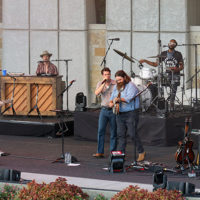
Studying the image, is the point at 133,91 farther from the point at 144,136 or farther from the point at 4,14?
the point at 4,14

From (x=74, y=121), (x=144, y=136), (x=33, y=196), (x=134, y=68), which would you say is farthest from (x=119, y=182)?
(x=134, y=68)

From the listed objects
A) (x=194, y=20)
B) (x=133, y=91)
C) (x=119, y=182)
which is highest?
(x=194, y=20)

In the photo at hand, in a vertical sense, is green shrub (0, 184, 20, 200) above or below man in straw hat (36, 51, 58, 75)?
below

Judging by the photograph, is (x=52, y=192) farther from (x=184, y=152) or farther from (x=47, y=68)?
(x=47, y=68)

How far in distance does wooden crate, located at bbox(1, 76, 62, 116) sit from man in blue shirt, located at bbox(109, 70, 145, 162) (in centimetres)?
435

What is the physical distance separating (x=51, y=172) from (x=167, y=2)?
29.6 feet

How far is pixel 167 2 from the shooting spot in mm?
19859

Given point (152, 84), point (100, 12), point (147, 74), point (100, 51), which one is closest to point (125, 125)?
point (152, 84)

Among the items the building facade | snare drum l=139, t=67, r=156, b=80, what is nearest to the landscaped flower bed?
snare drum l=139, t=67, r=156, b=80

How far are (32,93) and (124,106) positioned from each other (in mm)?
5112

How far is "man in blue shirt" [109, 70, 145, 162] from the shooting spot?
42.4ft

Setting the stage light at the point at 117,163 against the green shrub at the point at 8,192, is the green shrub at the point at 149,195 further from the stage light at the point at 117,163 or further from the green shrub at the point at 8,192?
the stage light at the point at 117,163

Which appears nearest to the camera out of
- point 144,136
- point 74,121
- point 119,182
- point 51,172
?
point 119,182

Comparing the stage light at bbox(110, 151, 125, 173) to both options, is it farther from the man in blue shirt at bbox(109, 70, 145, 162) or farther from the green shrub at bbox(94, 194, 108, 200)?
the green shrub at bbox(94, 194, 108, 200)
